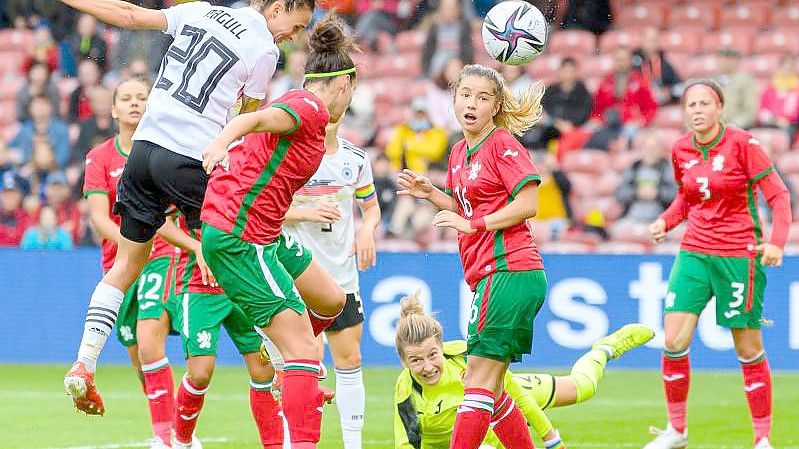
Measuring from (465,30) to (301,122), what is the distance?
10.2m

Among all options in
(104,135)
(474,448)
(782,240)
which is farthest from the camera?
(104,135)

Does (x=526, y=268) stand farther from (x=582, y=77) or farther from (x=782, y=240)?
(x=582, y=77)

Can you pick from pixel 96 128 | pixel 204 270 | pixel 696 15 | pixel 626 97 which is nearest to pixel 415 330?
pixel 204 270

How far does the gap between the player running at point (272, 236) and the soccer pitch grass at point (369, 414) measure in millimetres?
2417

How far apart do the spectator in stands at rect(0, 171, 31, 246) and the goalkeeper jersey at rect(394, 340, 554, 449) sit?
8134 millimetres

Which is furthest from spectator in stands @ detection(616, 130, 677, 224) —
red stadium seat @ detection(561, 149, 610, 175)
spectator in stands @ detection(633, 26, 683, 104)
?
spectator in stands @ detection(633, 26, 683, 104)

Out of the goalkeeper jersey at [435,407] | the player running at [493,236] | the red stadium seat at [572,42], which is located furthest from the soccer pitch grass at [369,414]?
the red stadium seat at [572,42]

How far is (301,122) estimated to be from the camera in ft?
19.3

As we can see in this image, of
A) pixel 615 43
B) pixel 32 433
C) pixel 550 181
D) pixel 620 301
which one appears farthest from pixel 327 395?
pixel 615 43

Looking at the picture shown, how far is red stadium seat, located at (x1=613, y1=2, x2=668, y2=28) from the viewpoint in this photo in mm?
16797

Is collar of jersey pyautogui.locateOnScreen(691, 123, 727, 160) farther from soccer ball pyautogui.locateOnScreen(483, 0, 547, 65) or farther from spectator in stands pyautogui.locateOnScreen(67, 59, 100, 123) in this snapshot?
spectator in stands pyautogui.locateOnScreen(67, 59, 100, 123)

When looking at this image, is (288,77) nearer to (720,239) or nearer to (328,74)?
(720,239)

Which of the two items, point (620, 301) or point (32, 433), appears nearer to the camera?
point (32, 433)

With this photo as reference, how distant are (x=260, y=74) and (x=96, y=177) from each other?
199 cm
